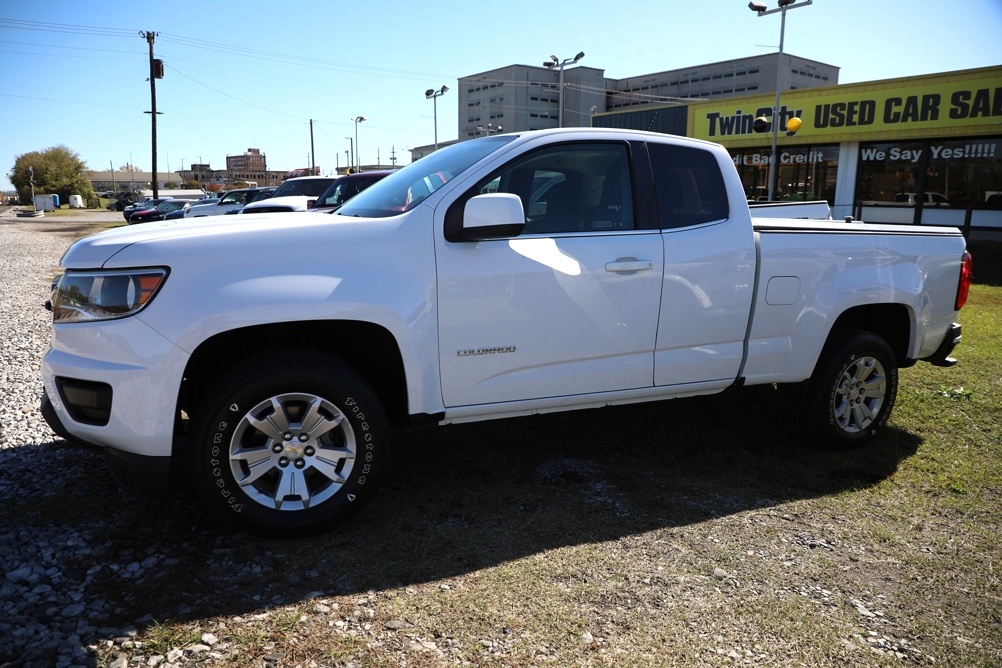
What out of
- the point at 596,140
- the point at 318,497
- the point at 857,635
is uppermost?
the point at 596,140

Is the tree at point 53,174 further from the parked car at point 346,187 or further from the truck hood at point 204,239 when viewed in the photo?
the truck hood at point 204,239

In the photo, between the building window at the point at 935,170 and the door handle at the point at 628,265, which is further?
the building window at the point at 935,170

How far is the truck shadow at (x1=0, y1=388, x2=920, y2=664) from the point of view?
3.13 m

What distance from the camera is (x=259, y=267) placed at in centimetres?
331

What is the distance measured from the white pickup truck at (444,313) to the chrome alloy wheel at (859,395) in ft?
0.08

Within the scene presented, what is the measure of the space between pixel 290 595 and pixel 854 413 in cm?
372

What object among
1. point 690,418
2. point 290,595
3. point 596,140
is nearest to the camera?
point 290,595

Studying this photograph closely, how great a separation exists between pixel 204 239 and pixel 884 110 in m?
26.0

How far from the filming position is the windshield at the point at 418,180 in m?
3.89

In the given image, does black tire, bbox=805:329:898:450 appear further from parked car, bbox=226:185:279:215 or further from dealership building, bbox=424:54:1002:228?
parked car, bbox=226:185:279:215

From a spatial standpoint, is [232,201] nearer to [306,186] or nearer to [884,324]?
[306,186]

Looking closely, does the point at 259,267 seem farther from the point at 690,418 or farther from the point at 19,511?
the point at 690,418

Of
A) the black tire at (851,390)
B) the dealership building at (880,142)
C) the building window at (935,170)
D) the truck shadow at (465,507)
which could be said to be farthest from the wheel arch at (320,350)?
the building window at (935,170)

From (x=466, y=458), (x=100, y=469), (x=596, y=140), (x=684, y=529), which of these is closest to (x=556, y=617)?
(x=684, y=529)
